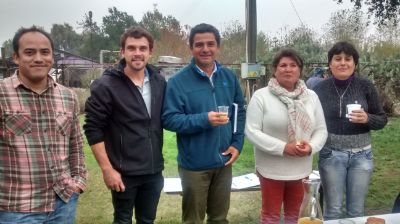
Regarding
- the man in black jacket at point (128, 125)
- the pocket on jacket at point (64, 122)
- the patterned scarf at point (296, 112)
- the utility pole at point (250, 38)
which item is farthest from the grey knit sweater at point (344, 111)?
the utility pole at point (250, 38)

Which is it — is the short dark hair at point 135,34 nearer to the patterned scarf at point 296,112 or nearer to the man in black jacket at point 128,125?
the man in black jacket at point 128,125

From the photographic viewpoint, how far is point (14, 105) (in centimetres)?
217

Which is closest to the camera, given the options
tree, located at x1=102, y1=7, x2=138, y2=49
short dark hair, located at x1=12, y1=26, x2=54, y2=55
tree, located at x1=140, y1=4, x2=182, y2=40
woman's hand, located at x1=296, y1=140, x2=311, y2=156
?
short dark hair, located at x1=12, y1=26, x2=54, y2=55

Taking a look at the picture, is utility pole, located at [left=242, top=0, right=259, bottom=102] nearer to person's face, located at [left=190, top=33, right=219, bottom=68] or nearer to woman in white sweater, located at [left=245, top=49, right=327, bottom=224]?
woman in white sweater, located at [left=245, top=49, right=327, bottom=224]

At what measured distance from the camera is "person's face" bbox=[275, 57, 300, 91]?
9.84 ft

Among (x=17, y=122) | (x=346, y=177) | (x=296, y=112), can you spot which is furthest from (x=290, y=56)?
(x=17, y=122)

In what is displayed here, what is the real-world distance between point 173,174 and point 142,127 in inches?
130

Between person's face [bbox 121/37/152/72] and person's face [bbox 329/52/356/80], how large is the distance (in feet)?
4.61

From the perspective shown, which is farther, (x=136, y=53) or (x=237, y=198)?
(x=237, y=198)

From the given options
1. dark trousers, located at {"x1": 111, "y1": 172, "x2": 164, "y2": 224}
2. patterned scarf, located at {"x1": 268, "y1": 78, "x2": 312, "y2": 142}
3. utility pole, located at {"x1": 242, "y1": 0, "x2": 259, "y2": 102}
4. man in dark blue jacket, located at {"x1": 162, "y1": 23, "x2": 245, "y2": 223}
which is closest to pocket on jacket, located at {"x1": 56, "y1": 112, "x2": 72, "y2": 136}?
dark trousers, located at {"x1": 111, "y1": 172, "x2": 164, "y2": 224}

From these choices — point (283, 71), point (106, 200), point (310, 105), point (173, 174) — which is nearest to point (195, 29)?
point (283, 71)

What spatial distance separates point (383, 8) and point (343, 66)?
2.55 metres

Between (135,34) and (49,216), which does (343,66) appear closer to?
(135,34)

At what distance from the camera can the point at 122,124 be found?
272 centimetres
